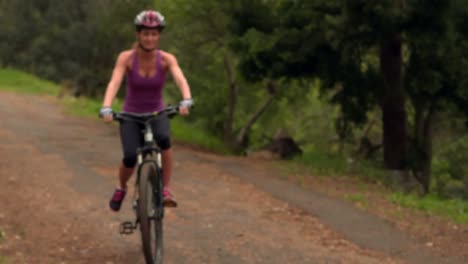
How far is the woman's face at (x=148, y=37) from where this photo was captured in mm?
6551

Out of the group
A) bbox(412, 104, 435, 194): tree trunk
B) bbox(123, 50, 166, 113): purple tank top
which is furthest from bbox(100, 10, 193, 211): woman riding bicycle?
bbox(412, 104, 435, 194): tree trunk

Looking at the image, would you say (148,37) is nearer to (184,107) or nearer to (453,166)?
(184,107)

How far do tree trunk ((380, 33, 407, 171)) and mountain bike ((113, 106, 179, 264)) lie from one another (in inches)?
445

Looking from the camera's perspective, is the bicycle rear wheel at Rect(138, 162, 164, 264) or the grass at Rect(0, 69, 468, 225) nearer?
the bicycle rear wheel at Rect(138, 162, 164, 264)

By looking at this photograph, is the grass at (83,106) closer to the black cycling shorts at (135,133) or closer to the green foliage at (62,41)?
the green foliage at (62,41)

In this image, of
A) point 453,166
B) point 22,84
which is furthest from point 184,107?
point 22,84

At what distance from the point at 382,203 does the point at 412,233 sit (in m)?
2.22

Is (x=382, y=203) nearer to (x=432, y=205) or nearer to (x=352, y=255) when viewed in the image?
(x=432, y=205)

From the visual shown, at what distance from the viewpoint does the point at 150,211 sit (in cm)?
640

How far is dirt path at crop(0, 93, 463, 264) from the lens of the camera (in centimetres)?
754

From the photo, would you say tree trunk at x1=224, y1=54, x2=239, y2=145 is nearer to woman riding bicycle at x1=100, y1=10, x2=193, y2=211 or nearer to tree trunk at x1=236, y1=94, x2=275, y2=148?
tree trunk at x1=236, y1=94, x2=275, y2=148

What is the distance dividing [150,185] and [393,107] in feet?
40.9

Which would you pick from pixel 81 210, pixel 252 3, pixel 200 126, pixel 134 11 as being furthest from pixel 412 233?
pixel 200 126

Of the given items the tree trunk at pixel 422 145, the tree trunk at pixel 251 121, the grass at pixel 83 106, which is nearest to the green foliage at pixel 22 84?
the grass at pixel 83 106
